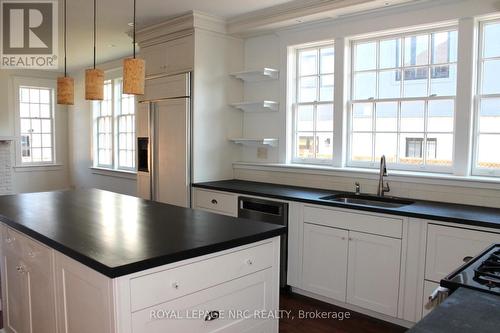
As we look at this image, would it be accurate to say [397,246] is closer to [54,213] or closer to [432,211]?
[432,211]

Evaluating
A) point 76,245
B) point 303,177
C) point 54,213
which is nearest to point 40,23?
point 54,213

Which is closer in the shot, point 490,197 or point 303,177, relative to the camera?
point 490,197

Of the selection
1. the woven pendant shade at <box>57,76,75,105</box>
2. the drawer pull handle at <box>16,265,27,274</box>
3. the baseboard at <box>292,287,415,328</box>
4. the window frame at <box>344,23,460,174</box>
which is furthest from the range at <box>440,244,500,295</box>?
the woven pendant shade at <box>57,76,75,105</box>

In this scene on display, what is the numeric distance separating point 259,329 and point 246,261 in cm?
38

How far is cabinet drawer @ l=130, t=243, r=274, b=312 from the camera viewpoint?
162 cm

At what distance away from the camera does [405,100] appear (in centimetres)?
354

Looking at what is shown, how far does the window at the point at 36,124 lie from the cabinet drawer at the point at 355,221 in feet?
19.7

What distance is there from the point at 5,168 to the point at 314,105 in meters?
5.57

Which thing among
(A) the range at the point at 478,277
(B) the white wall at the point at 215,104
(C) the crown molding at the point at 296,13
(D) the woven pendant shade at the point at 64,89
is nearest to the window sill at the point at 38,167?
(B) the white wall at the point at 215,104

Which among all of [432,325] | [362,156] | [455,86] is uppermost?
[455,86]

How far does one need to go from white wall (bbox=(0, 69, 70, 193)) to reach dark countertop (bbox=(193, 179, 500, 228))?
14.9 ft

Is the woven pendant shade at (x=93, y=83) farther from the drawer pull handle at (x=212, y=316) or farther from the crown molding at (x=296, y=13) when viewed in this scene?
the crown molding at (x=296, y=13)

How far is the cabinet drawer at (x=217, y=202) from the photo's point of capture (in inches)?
153

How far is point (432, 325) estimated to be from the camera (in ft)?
3.55
